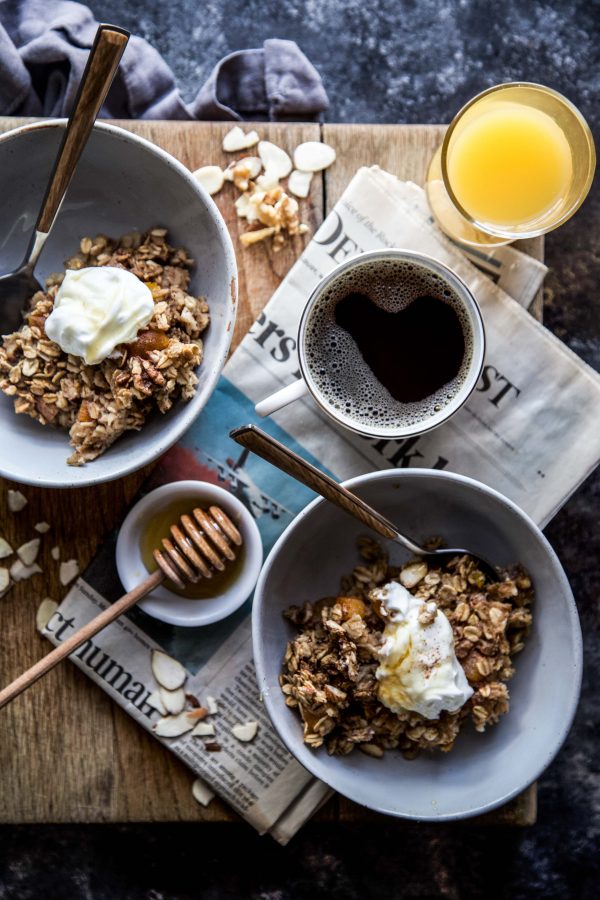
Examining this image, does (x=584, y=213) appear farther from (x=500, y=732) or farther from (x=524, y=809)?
(x=524, y=809)

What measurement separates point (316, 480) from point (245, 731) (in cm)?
41

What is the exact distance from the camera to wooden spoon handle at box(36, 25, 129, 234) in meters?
0.89

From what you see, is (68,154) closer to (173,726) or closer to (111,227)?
(111,227)

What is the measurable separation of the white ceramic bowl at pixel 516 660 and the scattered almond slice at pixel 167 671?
17 centimetres

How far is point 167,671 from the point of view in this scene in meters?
1.15

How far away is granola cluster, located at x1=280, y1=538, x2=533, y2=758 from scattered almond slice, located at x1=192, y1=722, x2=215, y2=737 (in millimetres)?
169

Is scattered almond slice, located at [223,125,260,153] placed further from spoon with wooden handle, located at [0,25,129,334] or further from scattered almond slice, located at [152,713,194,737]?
scattered almond slice, located at [152,713,194,737]

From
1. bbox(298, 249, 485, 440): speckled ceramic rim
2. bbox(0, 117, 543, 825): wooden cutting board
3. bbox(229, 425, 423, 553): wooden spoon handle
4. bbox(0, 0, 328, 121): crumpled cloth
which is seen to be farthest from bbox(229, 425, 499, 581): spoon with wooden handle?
bbox(0, 0, 328, 121): crumpled cloth

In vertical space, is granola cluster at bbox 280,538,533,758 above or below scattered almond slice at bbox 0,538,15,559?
above

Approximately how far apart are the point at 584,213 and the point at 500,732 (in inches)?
31.4

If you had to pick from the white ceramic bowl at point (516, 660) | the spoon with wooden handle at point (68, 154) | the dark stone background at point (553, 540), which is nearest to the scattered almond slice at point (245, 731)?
the white ceramic bowl at point (516, 660)

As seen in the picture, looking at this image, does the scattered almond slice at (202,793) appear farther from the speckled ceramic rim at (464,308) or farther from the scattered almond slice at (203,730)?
the speckled ceramic rim at (464,308)

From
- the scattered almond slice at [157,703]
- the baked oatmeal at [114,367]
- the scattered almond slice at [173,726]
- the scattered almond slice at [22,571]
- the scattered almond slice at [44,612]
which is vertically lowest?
the scattered almond slice at [173,726]

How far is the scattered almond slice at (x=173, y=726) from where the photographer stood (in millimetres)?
1146
